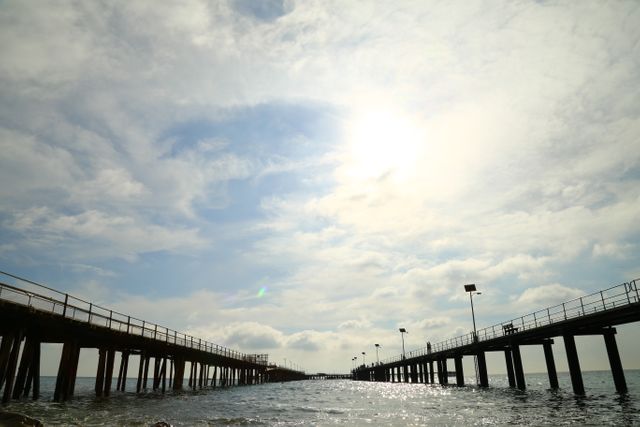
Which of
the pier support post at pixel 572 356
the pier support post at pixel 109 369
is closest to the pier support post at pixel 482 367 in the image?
the pier support post at pixel 572 356

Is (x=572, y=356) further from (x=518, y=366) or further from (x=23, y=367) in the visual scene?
(x=23, y=367)

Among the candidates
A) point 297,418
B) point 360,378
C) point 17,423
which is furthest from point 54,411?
point 360,378

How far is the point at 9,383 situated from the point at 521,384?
39315mm

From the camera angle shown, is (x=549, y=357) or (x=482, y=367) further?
(x=482, y=367)

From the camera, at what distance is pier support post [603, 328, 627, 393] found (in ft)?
93.6

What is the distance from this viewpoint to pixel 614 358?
93.6ft

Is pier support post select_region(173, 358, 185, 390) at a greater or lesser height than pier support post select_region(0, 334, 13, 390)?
lesser

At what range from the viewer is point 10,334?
787 inches

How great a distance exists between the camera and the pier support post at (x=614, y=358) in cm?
2853

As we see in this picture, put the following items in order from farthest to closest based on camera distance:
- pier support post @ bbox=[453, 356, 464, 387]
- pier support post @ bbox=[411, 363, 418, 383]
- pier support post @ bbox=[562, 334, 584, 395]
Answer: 1. pier support post @ bbox=[411, 363, 418, 383]
2. pier support post @ bbox=[453, 356, 464, 387]
3. pier support post @ bbox=[562, 334, 584, 395]

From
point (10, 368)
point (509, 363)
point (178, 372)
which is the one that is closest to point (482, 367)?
point (509, 363)

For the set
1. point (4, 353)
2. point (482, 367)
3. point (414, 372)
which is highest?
point (4, 353)

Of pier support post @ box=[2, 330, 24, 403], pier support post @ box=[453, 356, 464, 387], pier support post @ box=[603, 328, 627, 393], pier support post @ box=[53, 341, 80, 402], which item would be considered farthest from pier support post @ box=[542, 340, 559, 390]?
pier support post @ box=[2, 330, 24, 403]

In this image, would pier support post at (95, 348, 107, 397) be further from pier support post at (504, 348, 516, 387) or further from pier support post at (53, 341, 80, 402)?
pier support post at (504, 348, 516, 387)
